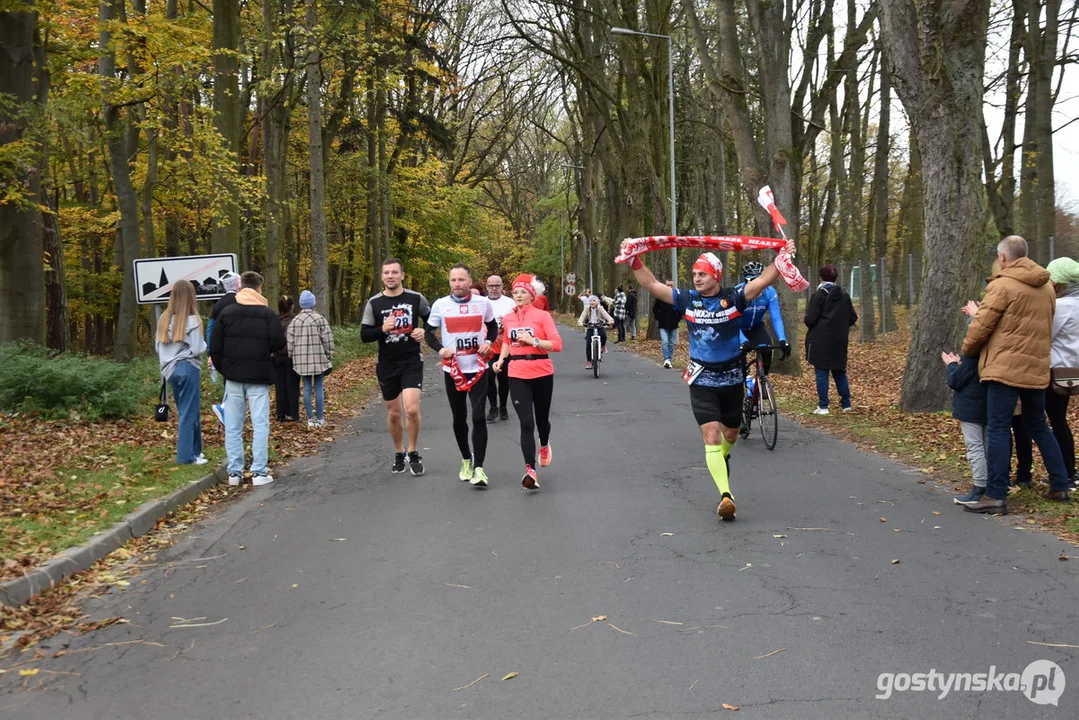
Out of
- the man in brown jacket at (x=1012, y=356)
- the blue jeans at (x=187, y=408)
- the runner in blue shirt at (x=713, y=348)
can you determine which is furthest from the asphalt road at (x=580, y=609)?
the blue jeans at (x=187, y=408)

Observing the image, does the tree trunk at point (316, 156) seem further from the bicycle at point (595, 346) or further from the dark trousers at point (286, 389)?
the dark trousers at point (286, 389)

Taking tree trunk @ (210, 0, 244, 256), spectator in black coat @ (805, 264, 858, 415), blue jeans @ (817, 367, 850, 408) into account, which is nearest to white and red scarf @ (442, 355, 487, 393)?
spectator in black coat @ (805, 264, 858, 415)

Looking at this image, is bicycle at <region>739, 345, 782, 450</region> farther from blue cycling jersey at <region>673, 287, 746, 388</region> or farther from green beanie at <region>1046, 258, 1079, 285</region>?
green beanie at <region>1046, 258, 1079, 285</region>

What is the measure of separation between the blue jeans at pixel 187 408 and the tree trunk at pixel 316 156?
11.8m

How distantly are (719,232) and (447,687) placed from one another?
3136 centimetres

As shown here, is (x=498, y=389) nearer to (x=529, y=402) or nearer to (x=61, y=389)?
(x=529, y=402)

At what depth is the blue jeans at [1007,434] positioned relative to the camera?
283 inches

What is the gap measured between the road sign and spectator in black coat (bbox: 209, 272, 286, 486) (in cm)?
337

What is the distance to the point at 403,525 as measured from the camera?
7.39 m

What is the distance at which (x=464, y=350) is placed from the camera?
357 inches

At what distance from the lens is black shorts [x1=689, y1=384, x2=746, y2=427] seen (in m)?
7.30

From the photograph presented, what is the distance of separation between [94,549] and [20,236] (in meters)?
10.9

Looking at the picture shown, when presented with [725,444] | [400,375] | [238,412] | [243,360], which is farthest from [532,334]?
[238,412]

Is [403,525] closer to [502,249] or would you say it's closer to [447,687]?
[447,687]
